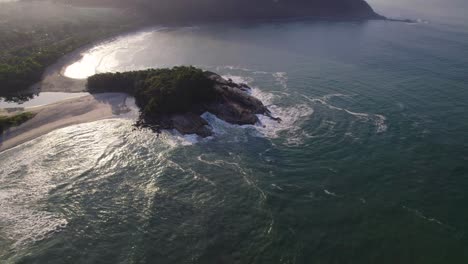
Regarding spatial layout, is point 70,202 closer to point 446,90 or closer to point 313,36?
point 446,90

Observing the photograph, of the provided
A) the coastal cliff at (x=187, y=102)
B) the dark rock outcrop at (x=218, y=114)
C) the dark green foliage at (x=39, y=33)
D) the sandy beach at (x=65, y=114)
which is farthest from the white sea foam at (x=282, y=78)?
the dark green foliage at (x=39, y=33)

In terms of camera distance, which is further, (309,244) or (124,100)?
(124,100)

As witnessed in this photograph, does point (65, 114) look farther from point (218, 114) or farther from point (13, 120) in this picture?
point (218, 114)

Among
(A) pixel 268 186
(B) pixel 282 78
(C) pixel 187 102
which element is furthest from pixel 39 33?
(A) pixel 268 186

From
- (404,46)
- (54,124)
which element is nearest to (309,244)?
(54,124)

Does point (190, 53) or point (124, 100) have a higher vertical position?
point (190, 53)

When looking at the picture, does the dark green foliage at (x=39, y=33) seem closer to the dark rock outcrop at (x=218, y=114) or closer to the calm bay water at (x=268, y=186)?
the calm bay water at (x=268, y=186)
